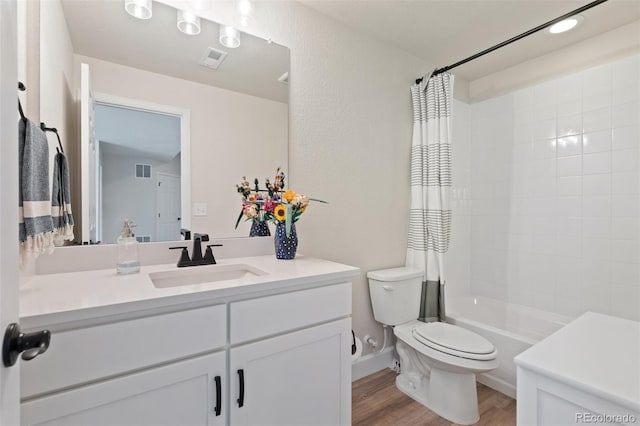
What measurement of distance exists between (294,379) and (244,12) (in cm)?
175

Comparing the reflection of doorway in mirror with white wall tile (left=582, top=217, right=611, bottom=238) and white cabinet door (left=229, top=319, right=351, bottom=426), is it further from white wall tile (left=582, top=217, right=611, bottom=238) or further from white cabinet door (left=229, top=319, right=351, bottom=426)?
white wall tile (left=582, top=217, right=611, bottom=238)

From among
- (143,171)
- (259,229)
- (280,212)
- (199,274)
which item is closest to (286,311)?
(199,274)

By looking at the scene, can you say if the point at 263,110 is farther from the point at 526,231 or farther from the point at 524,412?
the point at 526,231

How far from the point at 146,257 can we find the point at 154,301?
581 mm

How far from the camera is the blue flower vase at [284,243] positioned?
5.03 feet

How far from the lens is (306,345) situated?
1173 millimetres

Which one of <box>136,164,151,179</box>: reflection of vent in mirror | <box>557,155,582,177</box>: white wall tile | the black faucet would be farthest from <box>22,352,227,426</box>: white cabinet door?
<box>557,155,582,177</box>: white wall tile

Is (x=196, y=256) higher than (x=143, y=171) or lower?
lower

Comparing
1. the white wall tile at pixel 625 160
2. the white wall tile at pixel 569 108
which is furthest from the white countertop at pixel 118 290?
the white wall tile at pixel 569 108

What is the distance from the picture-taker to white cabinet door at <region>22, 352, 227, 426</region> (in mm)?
747

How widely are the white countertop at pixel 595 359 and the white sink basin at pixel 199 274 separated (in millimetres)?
998

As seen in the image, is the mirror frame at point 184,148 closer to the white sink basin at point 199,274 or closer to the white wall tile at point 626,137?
the white sink basin at point 199,274

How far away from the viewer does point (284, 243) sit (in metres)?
1.53

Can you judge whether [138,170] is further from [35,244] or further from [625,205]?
[625,205]
